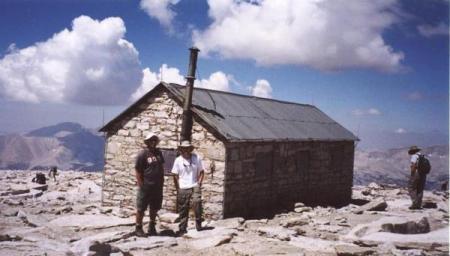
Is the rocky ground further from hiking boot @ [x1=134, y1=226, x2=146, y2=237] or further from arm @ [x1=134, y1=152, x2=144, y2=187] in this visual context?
arm @ [x1=134, y1=152, x2=144, y2=187]

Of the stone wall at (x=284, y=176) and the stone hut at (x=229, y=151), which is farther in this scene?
the stone wall at (x=284, y=176)

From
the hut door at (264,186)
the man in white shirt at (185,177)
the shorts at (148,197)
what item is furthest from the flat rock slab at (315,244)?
the hut door at (264,186)

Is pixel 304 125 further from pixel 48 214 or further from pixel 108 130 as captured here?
pixel 48 214

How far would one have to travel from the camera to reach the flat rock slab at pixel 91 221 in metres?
9.98

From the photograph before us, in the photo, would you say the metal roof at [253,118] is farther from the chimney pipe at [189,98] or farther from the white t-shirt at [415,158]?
the white t-shirt at [415,158]

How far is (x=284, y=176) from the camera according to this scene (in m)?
14.6

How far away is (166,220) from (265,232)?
9.78 ft

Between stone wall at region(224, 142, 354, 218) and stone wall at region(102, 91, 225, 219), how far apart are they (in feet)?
1.22

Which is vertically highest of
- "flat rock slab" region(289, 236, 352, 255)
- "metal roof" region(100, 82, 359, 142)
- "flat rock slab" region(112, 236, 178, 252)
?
"metal roof" region(100, 82, 359, 142)

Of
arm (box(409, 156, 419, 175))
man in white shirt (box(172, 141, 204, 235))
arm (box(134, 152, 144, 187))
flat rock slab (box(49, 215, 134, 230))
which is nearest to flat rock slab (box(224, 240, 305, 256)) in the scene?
man in white shirt (box(172, 141, 204, 235))

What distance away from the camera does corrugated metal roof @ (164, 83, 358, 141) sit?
1257 centimetres

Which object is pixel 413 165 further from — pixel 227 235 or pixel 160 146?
pixel 160 146

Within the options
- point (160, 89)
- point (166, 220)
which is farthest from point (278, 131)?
point (166, 220)

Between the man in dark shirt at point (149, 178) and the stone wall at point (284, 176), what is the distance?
3117 mm
